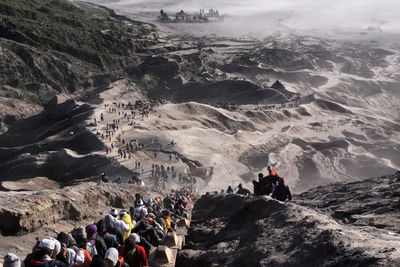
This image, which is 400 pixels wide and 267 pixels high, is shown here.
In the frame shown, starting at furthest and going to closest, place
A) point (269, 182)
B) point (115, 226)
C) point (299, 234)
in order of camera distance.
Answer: point (269, 182) → point (299, 234) → point (115, 226)

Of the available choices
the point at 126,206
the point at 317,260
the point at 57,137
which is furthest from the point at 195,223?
the point at 57,137

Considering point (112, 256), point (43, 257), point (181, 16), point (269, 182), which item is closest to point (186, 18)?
point (181, 16)

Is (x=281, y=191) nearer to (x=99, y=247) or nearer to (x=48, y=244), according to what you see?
(x=99, y=247)

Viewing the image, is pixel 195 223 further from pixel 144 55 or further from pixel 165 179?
pixel 144 55

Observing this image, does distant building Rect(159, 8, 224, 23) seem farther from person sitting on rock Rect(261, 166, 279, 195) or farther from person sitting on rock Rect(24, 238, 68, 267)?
person sitting on rock Rect(24, 238, 68, 267)

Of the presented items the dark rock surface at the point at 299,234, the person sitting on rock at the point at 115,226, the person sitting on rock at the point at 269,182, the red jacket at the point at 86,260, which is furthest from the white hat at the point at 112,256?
the person sitting on rock at the point at 269,182

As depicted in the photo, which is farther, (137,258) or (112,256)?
(137,258)

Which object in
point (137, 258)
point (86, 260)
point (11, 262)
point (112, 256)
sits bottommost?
point (137, 258)

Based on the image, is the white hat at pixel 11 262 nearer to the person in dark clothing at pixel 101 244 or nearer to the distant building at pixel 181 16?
the person in dark clothing at pixel 101 244

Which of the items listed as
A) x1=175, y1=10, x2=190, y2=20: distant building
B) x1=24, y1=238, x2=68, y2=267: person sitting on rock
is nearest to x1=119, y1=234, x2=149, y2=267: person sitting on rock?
x1=24, y1=238, x2=68, y2=267: person sitting on rock
